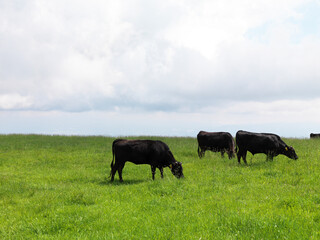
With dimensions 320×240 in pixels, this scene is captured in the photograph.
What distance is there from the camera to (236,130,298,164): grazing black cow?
1543 cm

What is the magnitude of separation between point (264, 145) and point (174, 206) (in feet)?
29.5

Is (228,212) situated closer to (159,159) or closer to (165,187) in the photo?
(165,187)

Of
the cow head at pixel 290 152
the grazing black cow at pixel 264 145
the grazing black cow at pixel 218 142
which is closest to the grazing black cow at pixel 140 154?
the grazing black cow at pixel 264 145

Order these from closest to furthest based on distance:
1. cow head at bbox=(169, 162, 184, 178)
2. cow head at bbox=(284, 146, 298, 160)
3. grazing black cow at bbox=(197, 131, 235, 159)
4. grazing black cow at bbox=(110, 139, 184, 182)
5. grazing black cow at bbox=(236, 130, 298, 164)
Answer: cow head at bbox=(169, 162, 184, 178)
grazing black cow at bbox=(110, 139, 184, 182)
cow head at bbox=(284, 146, 298, 160)
grazing black cow at bbox=(236, 130, 298, 164)
grazing black cow at bbox=(197, 131, 235, 159)

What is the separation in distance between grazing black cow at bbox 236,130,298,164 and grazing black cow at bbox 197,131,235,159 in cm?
285

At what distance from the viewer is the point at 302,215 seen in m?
6.95

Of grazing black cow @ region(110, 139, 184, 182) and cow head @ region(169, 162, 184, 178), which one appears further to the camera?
grazing black cow @ region(110, 139, 184, 182)

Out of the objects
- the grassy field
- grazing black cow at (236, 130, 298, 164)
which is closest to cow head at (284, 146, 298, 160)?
grazing black cow at (236, 130, 298, 164)

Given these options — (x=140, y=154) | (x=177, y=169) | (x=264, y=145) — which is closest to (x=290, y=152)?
(x=264, y=145)

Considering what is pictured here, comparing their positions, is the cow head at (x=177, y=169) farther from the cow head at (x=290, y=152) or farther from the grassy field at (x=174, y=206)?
the cow head at (x=290, y=152)

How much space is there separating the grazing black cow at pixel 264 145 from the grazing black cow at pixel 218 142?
9.34ft

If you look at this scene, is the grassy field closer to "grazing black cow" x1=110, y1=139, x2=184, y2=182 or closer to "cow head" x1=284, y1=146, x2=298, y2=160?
"grazing black cow" x1=110, y1=139, x2=184, y2=182

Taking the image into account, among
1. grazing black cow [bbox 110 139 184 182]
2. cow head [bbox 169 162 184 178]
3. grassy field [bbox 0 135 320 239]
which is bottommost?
grassy field [bbox 0 135 320 239]

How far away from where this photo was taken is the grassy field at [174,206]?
20.9ft
